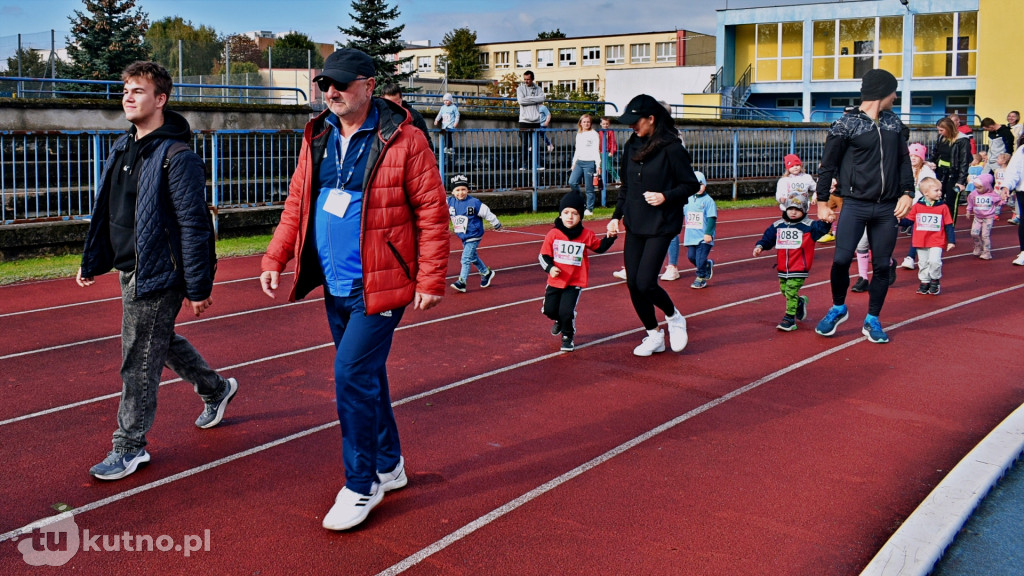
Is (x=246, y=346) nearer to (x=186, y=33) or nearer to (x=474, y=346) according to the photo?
(x=474, y=346)

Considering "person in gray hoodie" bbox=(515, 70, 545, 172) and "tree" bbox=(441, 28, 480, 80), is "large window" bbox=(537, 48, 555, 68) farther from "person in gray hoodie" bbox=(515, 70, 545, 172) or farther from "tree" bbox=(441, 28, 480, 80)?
"person in gray hoodie" bbox=(515, 70, 545, 172)

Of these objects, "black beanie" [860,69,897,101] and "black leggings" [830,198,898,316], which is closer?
"black beanie" [860,69,897,101]

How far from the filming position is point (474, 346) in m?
8.68

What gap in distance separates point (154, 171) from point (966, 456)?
4.63 m

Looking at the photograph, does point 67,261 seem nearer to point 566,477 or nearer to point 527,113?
Answer: point 527,113

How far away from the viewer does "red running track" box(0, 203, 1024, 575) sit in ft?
14.9

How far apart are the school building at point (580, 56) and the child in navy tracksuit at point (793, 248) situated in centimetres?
7339

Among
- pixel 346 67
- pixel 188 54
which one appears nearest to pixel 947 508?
pixel 346 67

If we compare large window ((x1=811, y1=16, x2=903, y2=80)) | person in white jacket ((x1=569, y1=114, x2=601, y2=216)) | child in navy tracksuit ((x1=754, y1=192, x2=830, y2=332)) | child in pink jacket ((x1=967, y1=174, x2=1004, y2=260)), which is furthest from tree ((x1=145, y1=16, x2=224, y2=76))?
large window ((x1=811, y1=16, x2=903, y2=80))

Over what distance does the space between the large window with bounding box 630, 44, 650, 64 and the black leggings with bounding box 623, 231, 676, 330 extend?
8429 cm

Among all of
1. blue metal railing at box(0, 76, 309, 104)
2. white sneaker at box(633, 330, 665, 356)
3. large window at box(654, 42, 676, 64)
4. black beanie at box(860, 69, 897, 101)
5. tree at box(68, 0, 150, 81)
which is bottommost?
white sneaker at box(633, 330, 665, 356)

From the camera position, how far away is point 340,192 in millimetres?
4617

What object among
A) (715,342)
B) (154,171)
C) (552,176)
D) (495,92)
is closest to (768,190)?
(552,176)

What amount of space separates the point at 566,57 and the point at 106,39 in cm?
6445
